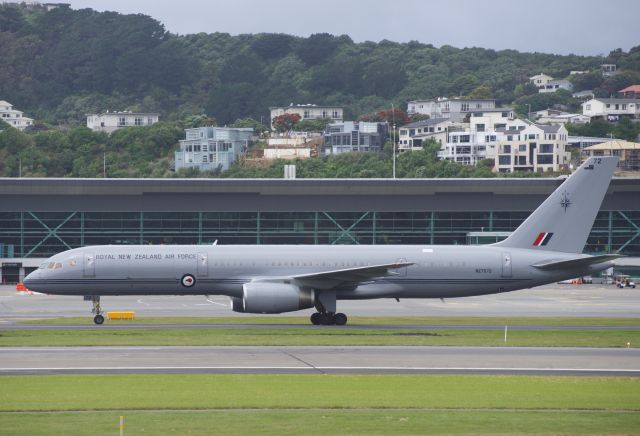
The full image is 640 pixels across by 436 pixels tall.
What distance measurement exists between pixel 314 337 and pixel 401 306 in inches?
868

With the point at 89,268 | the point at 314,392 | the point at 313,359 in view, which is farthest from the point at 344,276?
the point at 314,392

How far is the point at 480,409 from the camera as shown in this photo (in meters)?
28.7

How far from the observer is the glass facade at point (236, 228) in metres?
93.2

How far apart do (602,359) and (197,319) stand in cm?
2275

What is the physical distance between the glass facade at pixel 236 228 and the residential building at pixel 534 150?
273 feet

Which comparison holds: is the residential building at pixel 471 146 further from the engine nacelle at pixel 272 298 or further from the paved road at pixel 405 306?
the engine nacelle at pixel 272 298

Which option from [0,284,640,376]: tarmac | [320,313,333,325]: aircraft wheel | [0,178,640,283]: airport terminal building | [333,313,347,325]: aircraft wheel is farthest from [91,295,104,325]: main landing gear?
[0,178,640,283]: airport terminal building

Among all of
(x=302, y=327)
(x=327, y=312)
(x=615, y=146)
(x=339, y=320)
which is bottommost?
(x=302, y=327)

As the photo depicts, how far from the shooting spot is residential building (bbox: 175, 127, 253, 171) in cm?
18425

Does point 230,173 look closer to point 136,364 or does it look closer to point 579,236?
point 579,236

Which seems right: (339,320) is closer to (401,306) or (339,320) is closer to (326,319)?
(326,319)

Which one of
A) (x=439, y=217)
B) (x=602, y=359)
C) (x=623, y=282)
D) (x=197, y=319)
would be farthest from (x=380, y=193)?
(x=602, y=359)

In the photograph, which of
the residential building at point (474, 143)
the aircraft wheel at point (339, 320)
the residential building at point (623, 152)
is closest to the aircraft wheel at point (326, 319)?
the aircraft wheel at point (339, 320)

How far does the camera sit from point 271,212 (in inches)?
3681
